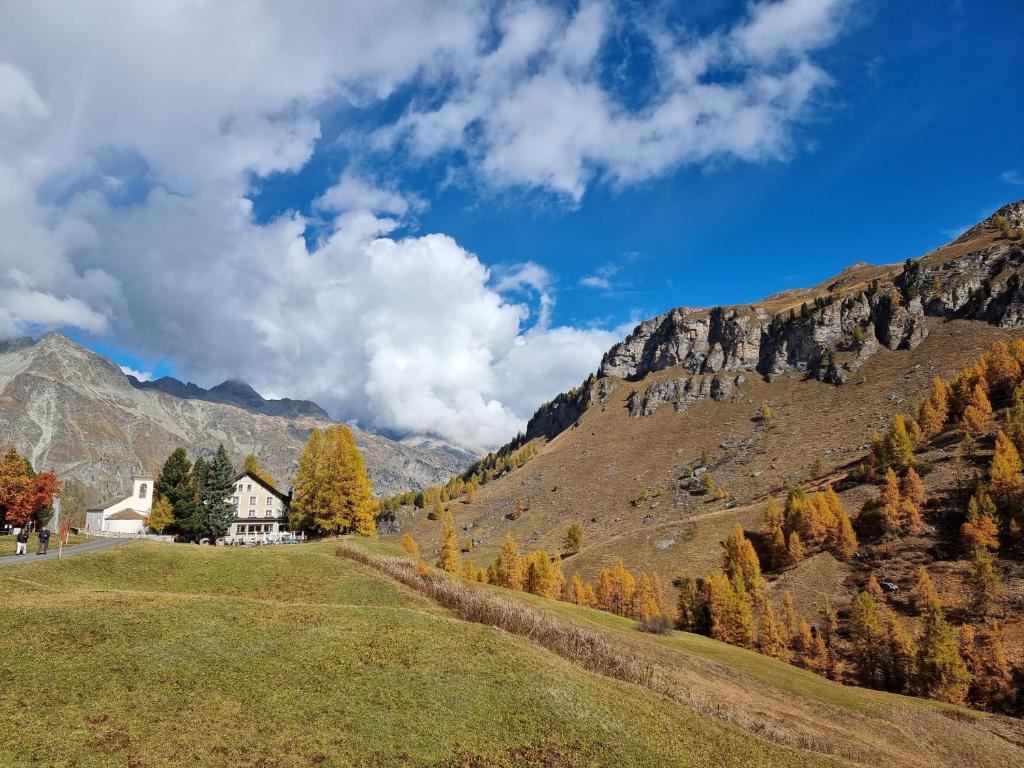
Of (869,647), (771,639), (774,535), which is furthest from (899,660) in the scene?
(774,535)

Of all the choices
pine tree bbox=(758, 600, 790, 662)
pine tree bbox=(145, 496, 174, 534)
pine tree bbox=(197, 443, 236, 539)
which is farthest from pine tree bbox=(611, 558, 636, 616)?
pine tree bbox=(145, 496, 174, 534)

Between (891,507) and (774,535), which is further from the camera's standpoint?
(774,535)

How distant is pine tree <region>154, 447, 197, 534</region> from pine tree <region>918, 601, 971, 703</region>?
98.2 meters

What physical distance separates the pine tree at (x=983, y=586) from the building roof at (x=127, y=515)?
135369 mm

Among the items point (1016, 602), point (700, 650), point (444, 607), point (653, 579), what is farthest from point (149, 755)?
point (653, 579)

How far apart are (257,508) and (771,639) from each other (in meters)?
91.3

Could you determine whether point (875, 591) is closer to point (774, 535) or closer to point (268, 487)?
point (774, 535)

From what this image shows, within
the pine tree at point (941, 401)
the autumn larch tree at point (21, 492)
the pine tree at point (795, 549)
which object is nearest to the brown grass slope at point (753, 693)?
the autumn larch tree at point (21, 492)

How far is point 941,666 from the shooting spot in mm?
72500

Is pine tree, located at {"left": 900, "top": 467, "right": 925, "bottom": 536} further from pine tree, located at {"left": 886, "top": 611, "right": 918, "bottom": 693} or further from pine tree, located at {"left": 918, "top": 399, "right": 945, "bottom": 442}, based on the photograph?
pine tree, located at {"left": 886, "top": 611, "right": 918, "bottom": 693}

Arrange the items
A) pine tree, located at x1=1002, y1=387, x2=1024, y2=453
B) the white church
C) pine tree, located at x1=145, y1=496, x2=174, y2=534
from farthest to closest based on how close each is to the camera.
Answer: pine tree, located at x1=1002, y1=387, x2=1024, y2=453
the white church
pine tree, located at x1=145, y1=496, x2=174, y2=534

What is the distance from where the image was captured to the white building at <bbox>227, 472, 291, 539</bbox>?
3799 inches

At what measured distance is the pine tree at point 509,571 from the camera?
115 m

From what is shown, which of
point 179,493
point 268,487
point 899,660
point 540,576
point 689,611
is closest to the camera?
point 179,493
